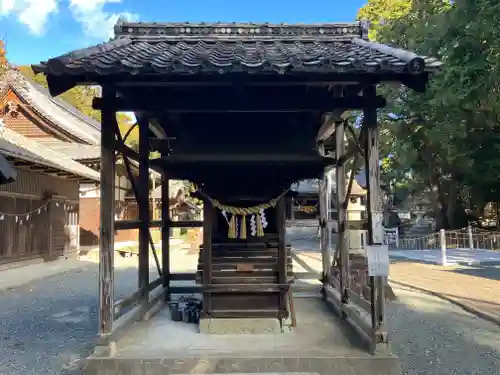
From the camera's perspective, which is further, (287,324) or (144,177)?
(144,177)

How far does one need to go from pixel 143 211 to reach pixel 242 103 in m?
2.92

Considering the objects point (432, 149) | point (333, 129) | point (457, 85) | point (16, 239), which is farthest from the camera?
point (432, 149)

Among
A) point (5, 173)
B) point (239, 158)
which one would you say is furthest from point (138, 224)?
point (5, 173)

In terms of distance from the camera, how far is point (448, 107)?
1449 centimetres

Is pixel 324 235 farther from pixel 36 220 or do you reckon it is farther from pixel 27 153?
pixel 36 220

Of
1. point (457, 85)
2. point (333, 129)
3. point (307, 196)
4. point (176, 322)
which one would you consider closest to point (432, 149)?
point (307, 196)

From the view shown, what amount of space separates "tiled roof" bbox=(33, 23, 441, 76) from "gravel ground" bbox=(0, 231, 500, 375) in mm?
3565

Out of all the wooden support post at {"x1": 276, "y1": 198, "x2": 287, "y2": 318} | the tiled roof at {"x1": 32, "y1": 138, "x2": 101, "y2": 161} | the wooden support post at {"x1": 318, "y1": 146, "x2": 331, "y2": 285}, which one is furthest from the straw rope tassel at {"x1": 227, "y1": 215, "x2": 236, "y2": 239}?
the tiled roof at {"x1": 32, "y1": 138, "x2": 101, "y2": 161}

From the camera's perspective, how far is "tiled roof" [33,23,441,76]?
14.5 feet

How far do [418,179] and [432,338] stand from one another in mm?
27163

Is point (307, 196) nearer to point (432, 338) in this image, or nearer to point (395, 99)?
point (395, 99)

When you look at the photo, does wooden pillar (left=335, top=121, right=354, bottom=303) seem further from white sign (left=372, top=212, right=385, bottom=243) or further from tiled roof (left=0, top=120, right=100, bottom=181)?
tiled roof (left=0, top=120, right=100, bottom=181)

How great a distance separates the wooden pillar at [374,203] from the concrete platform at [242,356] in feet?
1.44

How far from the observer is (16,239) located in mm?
14922
